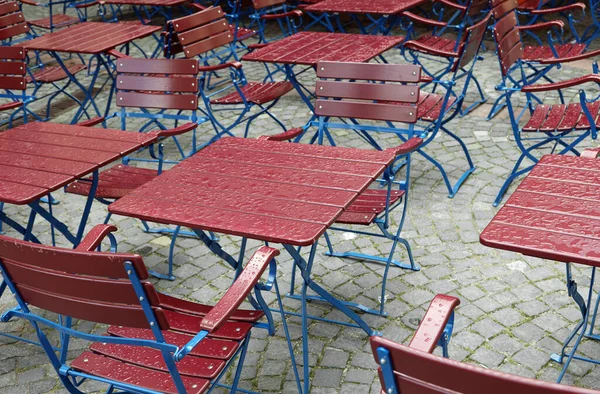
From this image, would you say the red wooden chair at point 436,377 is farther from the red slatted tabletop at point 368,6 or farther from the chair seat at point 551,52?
the red slatted tabletop at point 368,6

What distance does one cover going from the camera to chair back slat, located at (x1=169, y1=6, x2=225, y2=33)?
20.4 feet

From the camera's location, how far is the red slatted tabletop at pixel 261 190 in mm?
2850

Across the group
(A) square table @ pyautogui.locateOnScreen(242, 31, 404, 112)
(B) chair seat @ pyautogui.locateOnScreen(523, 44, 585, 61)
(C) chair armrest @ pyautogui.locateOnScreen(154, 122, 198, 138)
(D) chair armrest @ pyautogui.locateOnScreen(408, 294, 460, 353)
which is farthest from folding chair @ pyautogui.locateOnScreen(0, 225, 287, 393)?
(B) chair seat @ pyautogui.locateOnScreen(523, 44, 585, 61)

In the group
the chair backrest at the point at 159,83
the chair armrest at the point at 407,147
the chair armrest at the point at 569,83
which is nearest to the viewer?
the chair armrest at the point at 407,147

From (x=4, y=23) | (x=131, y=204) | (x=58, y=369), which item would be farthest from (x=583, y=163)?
(x=4, y=23)

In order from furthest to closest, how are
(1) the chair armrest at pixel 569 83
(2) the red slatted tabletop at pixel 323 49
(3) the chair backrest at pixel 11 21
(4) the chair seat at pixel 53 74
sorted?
(3) the chair backrest at pixel 11 21 < (4) the chair seat at pixel 53 74 < (2) the red slatted tabletop at pixel 323 49 < (1) the chair armrest at pixel 569 83

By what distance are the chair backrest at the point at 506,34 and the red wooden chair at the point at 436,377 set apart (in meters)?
3.79

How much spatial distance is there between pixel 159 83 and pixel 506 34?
2503mm

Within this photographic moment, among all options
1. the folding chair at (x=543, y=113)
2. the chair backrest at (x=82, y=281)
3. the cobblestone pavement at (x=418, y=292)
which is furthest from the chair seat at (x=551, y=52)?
the chair backrest at (x=82, y=281)

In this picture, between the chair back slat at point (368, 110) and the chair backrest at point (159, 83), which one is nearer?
the chair back slat at point (368, 110)

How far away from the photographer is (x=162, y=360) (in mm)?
2697

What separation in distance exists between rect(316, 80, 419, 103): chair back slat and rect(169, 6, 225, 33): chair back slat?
2.22 meters

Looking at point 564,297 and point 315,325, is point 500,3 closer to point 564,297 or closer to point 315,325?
point 564,297

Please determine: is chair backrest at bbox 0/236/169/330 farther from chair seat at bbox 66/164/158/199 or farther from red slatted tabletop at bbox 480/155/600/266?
chair seat at bbox 66/164/158/199
